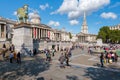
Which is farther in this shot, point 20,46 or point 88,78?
point 20,46

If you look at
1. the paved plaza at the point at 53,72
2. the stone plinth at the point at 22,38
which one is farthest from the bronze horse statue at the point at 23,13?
the paved plaza at the point at 53,72

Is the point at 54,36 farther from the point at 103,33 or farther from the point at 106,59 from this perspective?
the point at 106,59

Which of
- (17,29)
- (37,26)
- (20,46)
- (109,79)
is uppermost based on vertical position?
(37,26)

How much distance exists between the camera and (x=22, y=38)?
21.8 m

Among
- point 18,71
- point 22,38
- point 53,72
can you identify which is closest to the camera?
point 53,72

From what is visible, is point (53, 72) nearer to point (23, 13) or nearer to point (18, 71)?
Answer: point (18, 71)

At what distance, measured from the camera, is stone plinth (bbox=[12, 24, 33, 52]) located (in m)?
21.8

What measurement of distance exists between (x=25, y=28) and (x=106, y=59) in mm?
13904

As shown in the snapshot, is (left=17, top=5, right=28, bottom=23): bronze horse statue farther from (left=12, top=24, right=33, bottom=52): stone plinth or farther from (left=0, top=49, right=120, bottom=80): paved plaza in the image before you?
(left=0, top=49, right=120, bottom=80): paved plaza

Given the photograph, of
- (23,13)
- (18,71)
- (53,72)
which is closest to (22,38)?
(23,13)

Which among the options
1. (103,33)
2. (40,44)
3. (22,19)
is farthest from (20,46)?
(103,33)

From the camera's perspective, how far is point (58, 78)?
9.98 meters

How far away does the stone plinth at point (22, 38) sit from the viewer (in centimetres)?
2178

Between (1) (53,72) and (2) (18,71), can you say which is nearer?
(1) (53,72)
